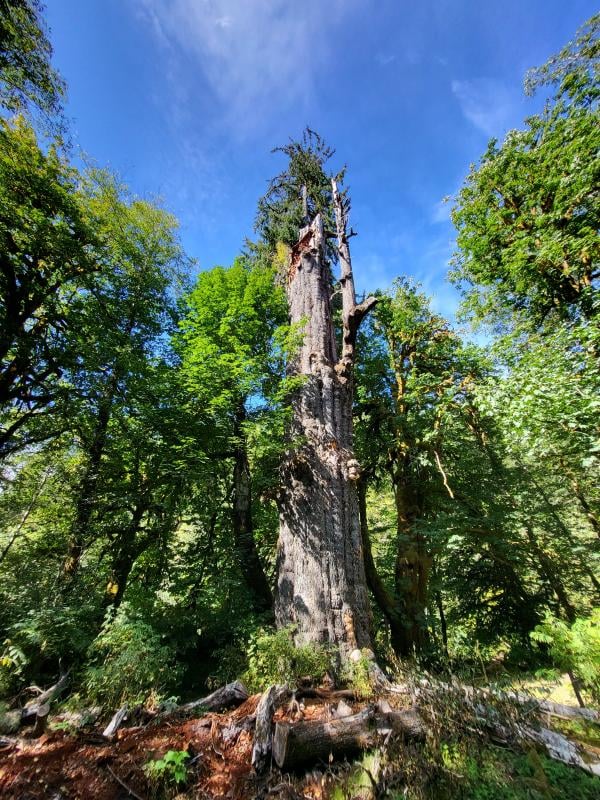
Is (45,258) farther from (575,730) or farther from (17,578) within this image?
(575,730)

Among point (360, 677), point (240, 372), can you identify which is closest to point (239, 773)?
point (360, 677)

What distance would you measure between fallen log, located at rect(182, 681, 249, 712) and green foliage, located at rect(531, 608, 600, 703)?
4.72m

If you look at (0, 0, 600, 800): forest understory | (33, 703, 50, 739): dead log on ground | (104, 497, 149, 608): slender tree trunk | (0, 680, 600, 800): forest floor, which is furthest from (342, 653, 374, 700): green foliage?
(104, 497, 149, 608): slender tree trunk

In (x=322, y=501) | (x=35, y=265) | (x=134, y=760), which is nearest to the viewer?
(x=134, y=760)

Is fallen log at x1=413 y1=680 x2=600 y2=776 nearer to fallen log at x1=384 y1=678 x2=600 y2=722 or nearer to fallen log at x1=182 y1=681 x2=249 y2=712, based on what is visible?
fallen log at x1=384 y1=678 x2=600 y2=722

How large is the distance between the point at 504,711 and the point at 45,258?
12.5 m

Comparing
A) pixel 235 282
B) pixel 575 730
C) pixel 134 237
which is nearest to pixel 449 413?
pixel 575 730

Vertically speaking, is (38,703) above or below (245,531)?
below

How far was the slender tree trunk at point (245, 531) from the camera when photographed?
661 cm

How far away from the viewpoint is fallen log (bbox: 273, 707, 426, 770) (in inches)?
99.3

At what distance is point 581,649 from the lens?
4559 millimetres

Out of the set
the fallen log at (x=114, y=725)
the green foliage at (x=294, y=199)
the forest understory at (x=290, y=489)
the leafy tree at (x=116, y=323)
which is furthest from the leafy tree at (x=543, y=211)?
the fallen log at (x=114, y=725)

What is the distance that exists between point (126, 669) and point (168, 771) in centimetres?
206

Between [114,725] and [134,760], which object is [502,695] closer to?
[134,760]
